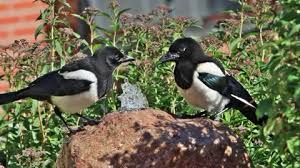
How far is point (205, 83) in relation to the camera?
6312 mm

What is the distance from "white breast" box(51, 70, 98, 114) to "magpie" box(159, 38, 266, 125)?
0.55 metres

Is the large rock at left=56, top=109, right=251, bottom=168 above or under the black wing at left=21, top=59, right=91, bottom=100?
under

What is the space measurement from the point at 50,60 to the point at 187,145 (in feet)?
7.48

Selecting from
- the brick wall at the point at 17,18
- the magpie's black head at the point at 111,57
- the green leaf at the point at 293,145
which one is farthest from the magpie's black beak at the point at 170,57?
the brick wall at the point at 17,18

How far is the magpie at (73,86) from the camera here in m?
6.34

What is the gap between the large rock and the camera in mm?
5160

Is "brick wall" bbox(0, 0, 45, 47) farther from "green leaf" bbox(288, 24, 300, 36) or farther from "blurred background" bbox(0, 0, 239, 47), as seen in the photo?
"green leaf" bbox(288, 24, 300, 36)

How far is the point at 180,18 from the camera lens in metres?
7.33

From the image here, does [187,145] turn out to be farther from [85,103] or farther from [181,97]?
[181,97]

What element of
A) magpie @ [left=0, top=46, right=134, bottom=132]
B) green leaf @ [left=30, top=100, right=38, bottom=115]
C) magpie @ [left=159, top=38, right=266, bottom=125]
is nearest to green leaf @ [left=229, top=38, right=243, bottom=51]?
magpie @ [left=159, top=38, right=266, bottom=125]

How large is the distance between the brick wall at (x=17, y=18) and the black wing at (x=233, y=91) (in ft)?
13.8

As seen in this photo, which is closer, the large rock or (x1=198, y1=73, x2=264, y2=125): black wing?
the large rock

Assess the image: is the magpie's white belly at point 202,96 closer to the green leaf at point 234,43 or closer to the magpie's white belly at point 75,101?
the magpie's white belly at point 75,101

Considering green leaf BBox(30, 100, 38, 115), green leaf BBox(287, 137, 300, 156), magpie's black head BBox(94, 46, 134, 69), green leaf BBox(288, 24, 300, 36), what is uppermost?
green leaf BBox(288, 24, 300, 36)
